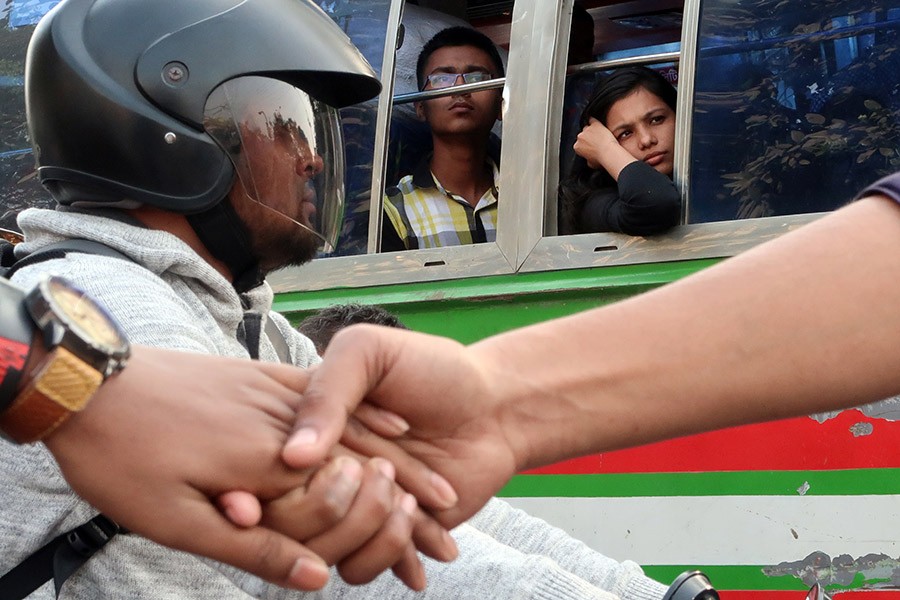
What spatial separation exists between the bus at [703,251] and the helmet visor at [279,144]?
105cm

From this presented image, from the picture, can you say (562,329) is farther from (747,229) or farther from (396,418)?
(747,229)

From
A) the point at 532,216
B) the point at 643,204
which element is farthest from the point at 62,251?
the point at 532,216

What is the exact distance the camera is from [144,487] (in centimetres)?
148

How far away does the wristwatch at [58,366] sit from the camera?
1372 mm

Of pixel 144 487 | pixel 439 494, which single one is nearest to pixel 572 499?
pixel 439 494

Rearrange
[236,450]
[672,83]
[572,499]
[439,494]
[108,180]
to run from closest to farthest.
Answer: [236,450], [439,494], [108,180], [572,499], [672,83]

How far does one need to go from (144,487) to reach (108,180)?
3.91 feet

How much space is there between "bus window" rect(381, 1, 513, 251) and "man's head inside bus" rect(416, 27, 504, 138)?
0.01 m

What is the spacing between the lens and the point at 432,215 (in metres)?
4.19

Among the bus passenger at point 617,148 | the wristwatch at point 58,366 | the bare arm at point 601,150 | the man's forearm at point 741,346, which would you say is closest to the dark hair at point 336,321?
the bus passenger at point 617,148

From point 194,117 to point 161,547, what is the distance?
41.1 inches

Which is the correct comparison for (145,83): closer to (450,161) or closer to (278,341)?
(278,341)

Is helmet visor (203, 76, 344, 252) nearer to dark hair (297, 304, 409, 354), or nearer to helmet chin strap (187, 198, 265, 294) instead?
helmet chin strap (187, 198, 265, 294)

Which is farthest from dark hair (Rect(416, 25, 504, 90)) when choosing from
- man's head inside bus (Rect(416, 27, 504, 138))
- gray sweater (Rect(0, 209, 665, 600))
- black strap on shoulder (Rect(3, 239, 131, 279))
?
black strap on shoulder (Rect(3, 239, 131, 279))
